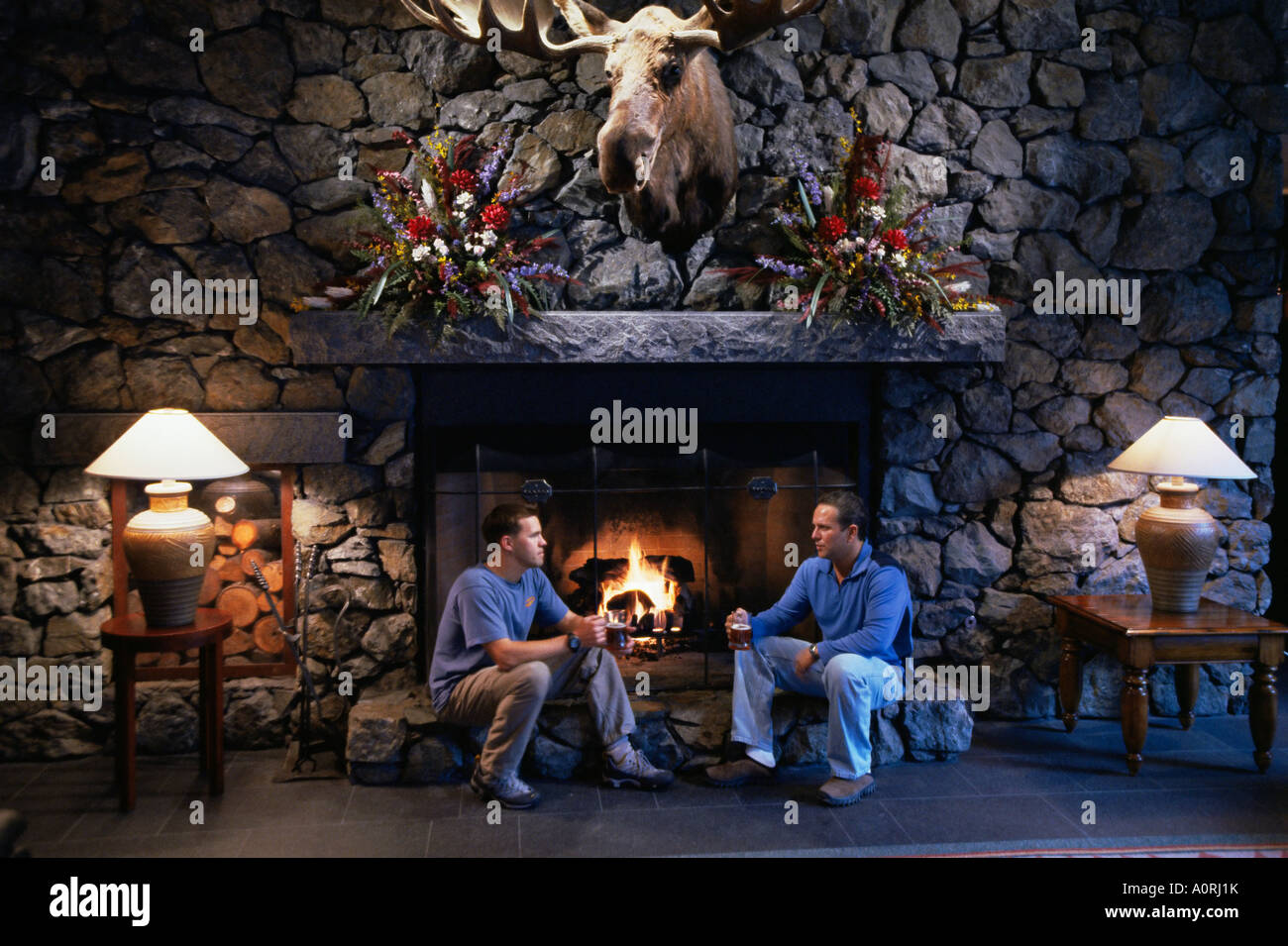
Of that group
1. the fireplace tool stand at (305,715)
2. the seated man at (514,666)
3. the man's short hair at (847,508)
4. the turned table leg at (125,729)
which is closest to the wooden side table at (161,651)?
the turned table leg at (125,729)

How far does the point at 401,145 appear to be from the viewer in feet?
13.6

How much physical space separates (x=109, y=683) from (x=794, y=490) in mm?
3121

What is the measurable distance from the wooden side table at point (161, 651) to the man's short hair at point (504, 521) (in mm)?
1114

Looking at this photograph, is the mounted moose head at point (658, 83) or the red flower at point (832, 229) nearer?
the mounted moose head at point (658, 83)

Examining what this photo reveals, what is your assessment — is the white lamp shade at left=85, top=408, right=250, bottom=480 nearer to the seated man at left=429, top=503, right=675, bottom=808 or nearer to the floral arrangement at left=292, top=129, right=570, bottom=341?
the floral arrangement at left=292, top=129, right=570, bottom=341

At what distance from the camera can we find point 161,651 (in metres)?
3.64

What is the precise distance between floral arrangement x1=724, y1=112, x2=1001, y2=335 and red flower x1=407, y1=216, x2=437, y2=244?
1252 mm

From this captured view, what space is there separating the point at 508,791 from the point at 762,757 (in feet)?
3.29

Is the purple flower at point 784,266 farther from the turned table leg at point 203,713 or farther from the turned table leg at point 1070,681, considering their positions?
the turned table leg at point 203,713

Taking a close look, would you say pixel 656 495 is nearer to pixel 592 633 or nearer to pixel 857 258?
pixel 592 633

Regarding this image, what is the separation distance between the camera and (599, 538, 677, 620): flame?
4.60 meters

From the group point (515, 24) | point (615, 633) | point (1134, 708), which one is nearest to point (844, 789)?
point (615, 633)

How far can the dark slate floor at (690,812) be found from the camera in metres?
3.37
